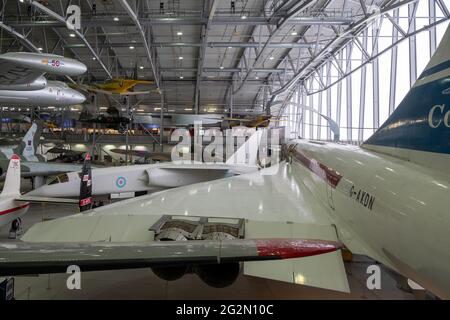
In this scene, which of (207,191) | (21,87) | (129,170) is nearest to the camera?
(207,191)

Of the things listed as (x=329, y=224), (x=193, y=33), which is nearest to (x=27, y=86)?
(x=329, y=224)

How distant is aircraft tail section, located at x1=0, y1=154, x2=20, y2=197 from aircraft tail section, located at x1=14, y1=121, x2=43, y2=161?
509 cm

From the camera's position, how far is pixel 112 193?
735 cm

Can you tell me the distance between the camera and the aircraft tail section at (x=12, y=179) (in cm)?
547

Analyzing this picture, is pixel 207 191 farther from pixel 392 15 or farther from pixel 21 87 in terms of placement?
pixel 392 15

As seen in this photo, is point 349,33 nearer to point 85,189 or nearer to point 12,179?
point 85,189

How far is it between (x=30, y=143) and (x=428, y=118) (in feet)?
38.3

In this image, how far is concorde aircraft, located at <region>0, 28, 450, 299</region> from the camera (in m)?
1.42

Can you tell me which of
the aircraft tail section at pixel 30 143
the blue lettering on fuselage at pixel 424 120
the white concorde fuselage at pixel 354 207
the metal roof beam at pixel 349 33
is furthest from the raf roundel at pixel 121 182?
the metal roof beam at pixel 349 33

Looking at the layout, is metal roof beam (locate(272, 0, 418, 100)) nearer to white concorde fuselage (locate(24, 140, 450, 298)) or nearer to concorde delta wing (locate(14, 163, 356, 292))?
white concorde fuselage (locate(24, 140, 450, 298))

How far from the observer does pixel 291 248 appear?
4.84 feet

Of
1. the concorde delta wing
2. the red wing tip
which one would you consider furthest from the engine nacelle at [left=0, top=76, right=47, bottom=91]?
the red wing tip
